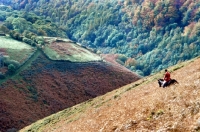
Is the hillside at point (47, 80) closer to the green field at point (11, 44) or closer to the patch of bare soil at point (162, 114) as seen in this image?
the green field at point (11, 44)

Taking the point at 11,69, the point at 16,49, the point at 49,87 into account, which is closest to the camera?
the point at 11,69

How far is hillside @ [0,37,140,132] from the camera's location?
90.0 m

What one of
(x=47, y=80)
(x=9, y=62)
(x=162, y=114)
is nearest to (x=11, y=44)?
(x=9, y=62)

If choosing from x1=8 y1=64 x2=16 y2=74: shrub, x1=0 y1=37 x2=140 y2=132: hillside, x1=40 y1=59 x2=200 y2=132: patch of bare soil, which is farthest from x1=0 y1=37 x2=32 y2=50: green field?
x1=40 y1=59 x2=200 y2=132: patch of bare soil

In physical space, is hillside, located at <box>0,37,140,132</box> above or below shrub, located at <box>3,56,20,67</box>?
below

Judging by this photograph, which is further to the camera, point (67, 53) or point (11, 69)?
point (67, 53)

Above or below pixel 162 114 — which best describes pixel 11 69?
below

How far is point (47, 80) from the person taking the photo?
363ft

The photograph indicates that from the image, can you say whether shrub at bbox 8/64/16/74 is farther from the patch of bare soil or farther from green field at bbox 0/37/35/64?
the patch of bare soil

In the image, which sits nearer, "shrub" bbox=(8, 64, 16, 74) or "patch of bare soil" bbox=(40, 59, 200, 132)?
"patch of bare soil" bbox=(40, 59, 200, 132)

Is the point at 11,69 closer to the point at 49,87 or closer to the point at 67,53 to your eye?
the point at 49,87

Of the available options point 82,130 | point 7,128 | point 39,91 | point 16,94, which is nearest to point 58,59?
point 39,91

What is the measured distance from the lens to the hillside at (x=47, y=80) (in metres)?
90.0

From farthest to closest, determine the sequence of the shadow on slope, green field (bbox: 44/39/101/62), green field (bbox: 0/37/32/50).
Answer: green field (bbox: 44/39/101/62) < green field (bbox: 0/37/32/50) < the shadow on slope
